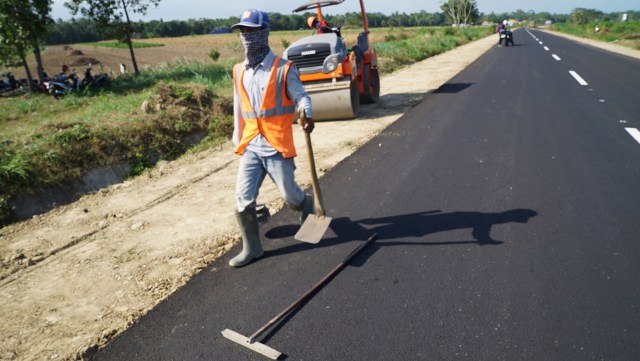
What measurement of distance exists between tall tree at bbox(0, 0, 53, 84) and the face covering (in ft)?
41.3

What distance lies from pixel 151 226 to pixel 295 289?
2213mm

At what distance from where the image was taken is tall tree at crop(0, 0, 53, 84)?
1224 cm

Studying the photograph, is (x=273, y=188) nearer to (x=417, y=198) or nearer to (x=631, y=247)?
(x=417, y=198)

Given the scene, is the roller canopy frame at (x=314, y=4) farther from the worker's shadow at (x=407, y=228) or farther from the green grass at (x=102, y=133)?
the worker's shadow at (x=407, y=228)

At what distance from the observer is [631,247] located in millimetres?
3291

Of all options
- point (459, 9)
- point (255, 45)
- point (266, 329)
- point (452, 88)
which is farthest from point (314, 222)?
point (459, 9)

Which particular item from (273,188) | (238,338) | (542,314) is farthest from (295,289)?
(273,188)

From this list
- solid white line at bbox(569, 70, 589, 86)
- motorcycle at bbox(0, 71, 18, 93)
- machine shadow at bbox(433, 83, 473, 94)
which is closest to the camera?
solid white line at bbox(569, 70, 589, 86)

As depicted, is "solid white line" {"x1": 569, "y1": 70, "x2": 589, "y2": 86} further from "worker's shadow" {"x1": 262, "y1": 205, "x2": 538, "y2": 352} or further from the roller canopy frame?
"worker's shadow" {"x1": 262, "y1": 205, "x2": 538, "y2": 352}

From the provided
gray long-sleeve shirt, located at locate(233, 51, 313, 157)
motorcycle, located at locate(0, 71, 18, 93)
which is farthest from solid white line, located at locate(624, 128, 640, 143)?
motorcycle, located at locate(0, 71, 18, 93)

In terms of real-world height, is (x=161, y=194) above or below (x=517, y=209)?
above

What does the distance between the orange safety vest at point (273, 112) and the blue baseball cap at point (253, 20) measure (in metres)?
0.30

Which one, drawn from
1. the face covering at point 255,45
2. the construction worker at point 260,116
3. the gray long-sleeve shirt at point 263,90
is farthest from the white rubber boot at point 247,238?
the face covering at point 255,45

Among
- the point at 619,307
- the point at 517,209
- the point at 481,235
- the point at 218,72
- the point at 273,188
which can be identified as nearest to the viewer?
the point at 619,307
